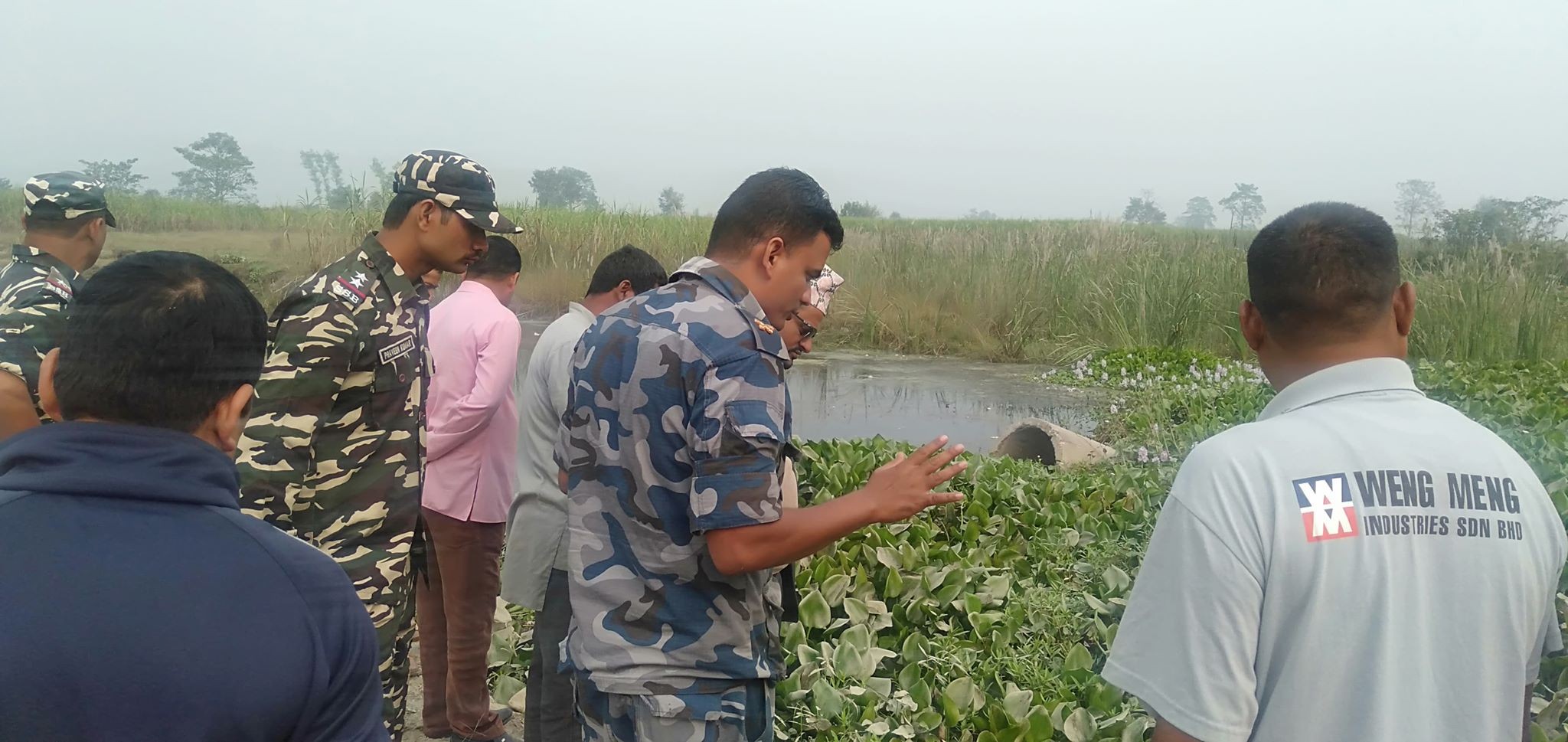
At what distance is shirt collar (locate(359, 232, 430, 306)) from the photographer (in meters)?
2.61

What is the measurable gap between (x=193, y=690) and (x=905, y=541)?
3.39 metres

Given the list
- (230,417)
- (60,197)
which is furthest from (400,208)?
(230,417)

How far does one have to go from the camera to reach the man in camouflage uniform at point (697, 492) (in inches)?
71.2

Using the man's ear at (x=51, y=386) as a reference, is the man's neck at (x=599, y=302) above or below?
below

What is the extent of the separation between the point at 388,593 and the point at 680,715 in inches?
44.3

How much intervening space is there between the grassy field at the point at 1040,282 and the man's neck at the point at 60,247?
0.16m

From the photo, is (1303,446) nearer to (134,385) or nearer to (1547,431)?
(134,385)

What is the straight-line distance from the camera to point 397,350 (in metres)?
2.61

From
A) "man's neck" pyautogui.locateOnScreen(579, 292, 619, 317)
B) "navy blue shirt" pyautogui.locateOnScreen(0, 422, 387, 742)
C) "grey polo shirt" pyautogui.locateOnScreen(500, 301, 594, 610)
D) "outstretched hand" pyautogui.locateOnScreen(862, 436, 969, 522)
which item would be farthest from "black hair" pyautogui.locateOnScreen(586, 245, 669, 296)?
"navy blue shirt" pyautogui.locateOnScreen(0, 422, 387, 742)

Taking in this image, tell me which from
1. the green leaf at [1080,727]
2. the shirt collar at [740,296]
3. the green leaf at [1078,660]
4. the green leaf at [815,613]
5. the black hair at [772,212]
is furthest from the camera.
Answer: the green leaf at [815,613]

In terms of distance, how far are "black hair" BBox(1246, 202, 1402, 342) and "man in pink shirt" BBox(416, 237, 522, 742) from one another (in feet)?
8.59

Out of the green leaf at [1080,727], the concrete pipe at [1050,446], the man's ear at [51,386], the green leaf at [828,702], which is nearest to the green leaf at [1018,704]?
the green leaf at [1080,727]

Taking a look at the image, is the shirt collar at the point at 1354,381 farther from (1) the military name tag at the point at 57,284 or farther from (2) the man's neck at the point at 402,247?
(1) the military name tag at the point at 57,284

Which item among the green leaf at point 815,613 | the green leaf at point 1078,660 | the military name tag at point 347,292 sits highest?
the military name tag at point 347,292
